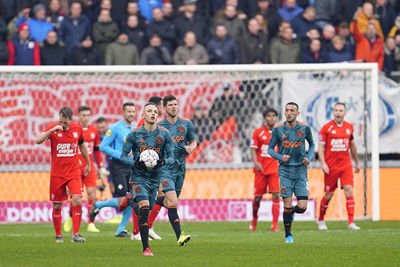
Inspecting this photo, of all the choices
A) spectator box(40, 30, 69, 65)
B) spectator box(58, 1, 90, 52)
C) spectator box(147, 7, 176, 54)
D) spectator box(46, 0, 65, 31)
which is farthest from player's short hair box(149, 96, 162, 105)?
spectator box(46, 0, 65, 31)

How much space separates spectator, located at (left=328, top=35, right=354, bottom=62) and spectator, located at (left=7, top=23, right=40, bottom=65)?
23.3 ft

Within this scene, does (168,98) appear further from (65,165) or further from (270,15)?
(270,15)

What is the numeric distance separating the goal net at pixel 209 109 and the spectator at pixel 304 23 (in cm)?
304

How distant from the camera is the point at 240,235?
47.5 ft

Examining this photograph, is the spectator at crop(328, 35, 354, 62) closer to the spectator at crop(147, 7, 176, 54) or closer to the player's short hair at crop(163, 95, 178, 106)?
the spectator at crop(147, 7, 176, 54)

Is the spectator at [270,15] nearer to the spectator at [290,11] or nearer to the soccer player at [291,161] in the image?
the spectator at [290,11]

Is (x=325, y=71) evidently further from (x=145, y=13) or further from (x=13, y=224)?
(x=13, y=224)

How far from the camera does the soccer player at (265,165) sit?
619 inches

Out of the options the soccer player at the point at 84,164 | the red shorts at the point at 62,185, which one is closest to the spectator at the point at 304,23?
the soccer player at the point at 84,164

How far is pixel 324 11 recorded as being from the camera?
21938mm

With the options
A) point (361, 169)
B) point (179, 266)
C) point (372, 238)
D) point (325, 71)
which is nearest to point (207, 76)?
point (325, 71)

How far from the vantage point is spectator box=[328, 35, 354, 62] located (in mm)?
20594

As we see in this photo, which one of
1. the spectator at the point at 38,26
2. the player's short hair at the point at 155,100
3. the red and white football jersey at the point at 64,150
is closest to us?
the player's short hair at the point at 155,100

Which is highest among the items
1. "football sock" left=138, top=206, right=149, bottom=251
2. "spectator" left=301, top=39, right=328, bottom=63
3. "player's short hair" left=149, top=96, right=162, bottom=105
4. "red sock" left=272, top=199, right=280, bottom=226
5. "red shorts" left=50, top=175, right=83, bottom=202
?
"spectator" left=301, top=39, right=328, bottom=63
